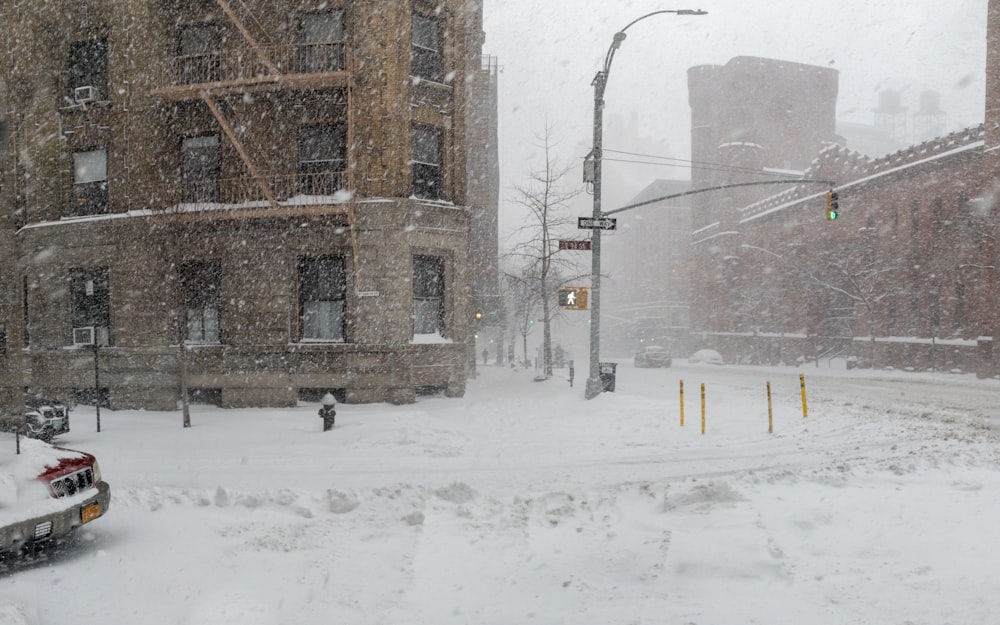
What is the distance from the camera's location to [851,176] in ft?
136

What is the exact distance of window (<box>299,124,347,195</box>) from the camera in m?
17.5

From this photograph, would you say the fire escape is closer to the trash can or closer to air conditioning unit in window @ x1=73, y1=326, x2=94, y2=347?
air conditioning unit in window @ x1=73, y1=326, x2=94, y2=347

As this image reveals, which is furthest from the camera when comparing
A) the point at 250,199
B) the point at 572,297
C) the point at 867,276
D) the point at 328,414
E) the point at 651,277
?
the point at 651,277

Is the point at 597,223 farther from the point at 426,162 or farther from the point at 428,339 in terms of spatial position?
the point at 428,339

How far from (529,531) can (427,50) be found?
15389mm

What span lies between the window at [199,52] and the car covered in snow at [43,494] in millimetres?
13553

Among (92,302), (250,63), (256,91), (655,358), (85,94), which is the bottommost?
(655,358)

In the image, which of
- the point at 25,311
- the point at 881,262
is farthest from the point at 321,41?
the point at 881,262

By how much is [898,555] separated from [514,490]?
4.42m

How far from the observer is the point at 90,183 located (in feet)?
61.1

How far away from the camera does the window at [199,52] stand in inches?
690

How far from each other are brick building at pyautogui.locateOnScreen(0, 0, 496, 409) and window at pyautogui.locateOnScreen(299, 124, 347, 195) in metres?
0.06

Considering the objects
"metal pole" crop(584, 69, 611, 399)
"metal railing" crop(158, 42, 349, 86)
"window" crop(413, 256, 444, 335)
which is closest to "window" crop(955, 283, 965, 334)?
"metal pole" crop(584, 69, 611, 399)

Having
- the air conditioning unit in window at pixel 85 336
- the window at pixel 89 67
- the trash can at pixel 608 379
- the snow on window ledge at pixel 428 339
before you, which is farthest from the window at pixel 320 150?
the trash can at pixel 608 379
